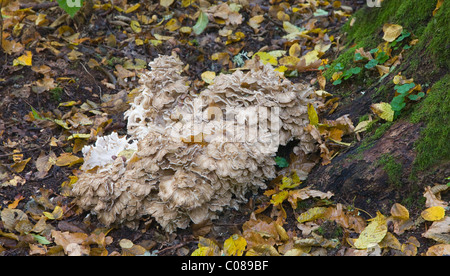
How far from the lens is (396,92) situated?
15.4 ft

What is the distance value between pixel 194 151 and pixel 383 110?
223 cm

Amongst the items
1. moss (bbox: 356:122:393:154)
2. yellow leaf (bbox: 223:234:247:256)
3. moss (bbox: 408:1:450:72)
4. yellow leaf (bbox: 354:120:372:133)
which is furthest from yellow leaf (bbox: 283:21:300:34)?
yellow leaf (bbox: 223:234:247:256)

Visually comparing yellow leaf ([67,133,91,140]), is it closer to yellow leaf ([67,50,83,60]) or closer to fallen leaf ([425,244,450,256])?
yellow leaf ([67,50,83,60])

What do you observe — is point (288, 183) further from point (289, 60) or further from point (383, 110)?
point (289, 60)

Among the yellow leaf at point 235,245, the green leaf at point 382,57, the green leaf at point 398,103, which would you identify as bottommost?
the yellow leaf at point 235,245

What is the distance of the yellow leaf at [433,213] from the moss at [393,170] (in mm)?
412

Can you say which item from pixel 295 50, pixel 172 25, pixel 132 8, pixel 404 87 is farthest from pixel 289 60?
pixel 132 8

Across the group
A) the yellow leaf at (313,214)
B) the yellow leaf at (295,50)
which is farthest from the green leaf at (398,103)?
the yellow leaf at (295,50)

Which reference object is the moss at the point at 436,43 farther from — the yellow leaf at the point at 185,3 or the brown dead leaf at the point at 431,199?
the yellow leaf at the point at 185,3

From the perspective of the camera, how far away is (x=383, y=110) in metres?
4.68

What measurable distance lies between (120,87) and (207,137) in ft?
10.7

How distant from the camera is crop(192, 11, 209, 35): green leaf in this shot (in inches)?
306

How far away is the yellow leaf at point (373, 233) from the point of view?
3.75m
